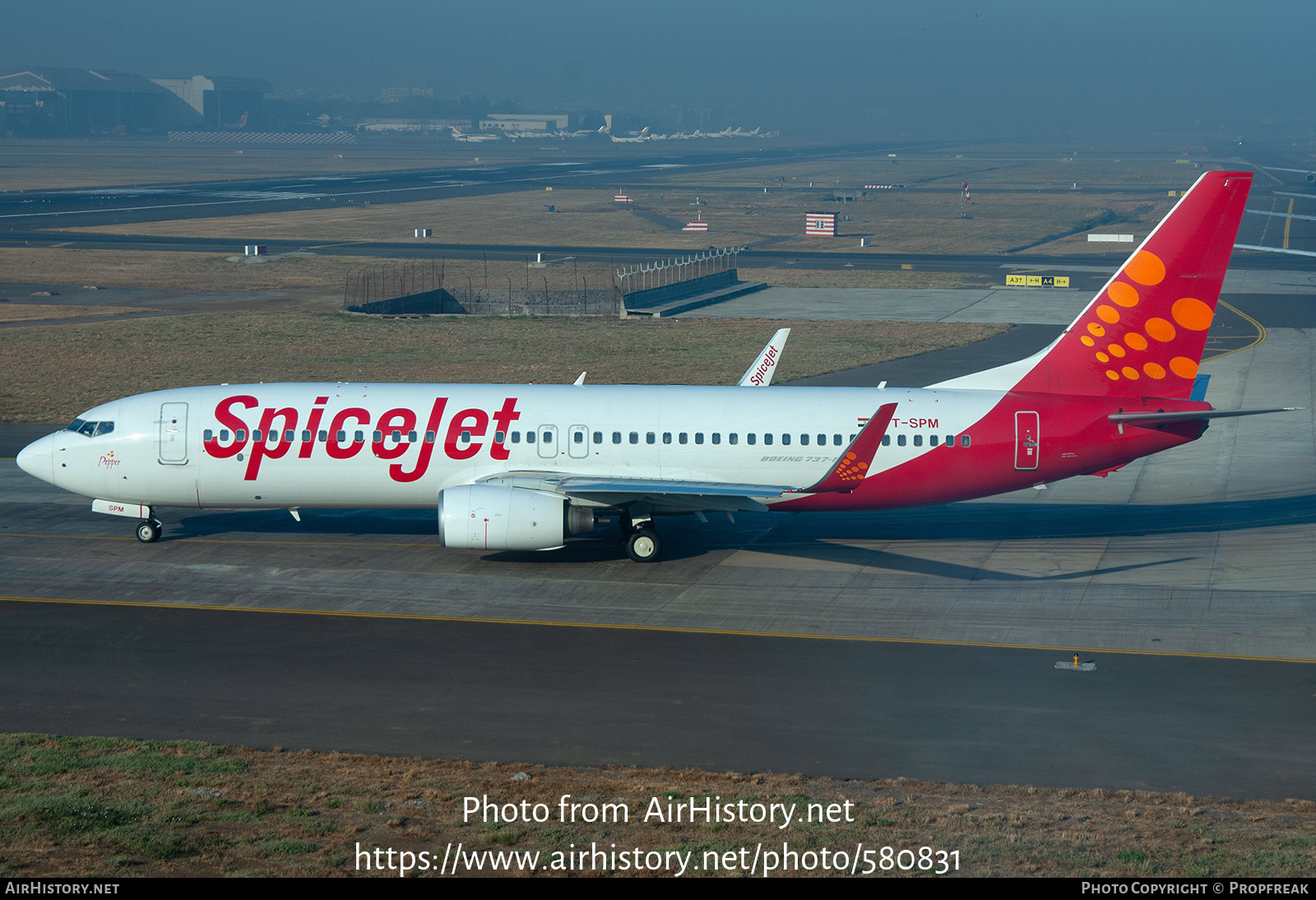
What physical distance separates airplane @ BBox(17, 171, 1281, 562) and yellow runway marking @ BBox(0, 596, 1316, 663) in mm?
5014

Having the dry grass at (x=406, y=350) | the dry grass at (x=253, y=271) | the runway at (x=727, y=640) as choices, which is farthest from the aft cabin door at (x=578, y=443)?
the dry grass at (x=253, y=271)

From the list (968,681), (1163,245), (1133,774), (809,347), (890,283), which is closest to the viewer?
(1133,774)

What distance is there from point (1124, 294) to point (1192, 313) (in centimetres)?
185

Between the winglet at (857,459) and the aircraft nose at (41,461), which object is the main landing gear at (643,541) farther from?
the aircraft nose at (41,461)

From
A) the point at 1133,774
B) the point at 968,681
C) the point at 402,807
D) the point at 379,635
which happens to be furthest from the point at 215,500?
the point at 1133,774

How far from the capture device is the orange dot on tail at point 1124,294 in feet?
110

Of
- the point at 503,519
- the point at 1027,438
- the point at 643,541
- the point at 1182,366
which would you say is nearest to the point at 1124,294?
the point at 1182,366

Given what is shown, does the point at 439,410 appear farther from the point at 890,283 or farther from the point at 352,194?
the point at 352,194

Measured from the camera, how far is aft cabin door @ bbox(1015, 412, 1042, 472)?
33375mm

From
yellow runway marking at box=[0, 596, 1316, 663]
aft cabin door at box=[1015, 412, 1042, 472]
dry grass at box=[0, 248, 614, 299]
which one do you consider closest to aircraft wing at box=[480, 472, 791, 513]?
yellow runway marking at box=[0, 596, 1316, 663]

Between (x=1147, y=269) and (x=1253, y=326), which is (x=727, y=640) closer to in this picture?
(x=1147, y=269)

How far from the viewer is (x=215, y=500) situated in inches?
1336

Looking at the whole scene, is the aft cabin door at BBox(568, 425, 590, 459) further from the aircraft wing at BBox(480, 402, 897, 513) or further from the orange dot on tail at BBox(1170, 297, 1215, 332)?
the orange dot on tail at BBox(1170, 297, 1215, 332)

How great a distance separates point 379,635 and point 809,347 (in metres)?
45.9
